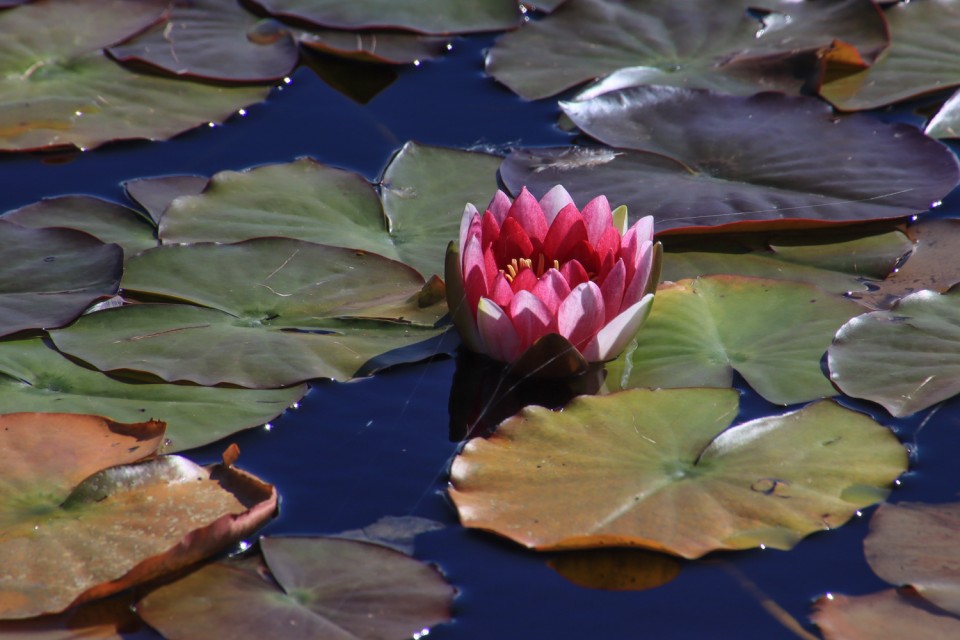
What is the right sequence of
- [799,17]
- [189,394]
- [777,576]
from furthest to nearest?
Answer: [799,17]
[189,394]
[777,576]

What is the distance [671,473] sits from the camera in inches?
68.7

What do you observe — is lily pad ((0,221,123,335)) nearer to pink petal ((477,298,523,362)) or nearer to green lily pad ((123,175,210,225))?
green lily pad ((123,175,210,225))

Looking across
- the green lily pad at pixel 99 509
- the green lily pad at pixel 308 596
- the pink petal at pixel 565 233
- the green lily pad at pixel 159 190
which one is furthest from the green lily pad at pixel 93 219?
the green lily pad at pixel 308 596

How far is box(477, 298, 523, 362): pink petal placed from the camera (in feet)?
6.28

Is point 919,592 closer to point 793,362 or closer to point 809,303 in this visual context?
point 793,362

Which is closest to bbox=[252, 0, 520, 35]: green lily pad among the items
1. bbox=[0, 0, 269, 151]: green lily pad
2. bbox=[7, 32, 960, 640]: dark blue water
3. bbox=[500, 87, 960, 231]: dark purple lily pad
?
bbox=[0, 0, 269, 151]: green lily pad

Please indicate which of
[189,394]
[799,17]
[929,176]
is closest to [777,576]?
[189,394]

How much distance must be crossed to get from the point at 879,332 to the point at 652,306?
0.43 meters

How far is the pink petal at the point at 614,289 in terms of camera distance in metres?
1.91

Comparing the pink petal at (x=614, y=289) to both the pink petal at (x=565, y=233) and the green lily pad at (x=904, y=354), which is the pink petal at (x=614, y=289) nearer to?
the pink petal at (x=565, y=233)

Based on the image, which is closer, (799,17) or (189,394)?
(189,394)

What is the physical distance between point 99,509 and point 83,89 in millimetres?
1690

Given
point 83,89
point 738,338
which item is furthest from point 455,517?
point 83,89

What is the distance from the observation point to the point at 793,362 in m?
2.03
